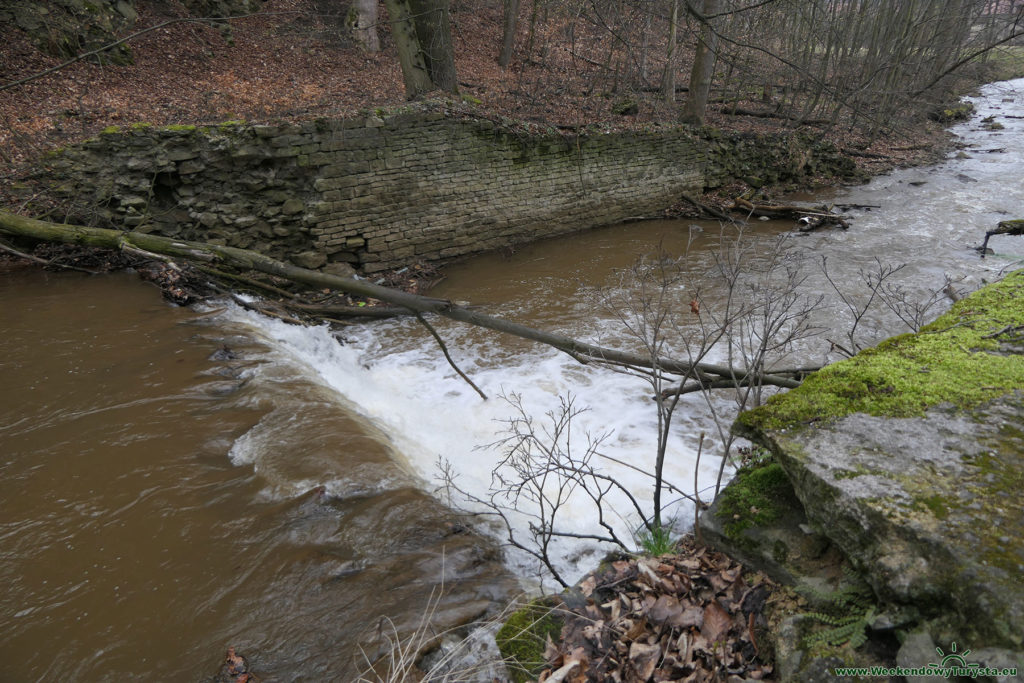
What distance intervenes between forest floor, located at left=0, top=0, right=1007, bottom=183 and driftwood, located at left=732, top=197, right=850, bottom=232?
2796 mm

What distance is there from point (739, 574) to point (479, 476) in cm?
290

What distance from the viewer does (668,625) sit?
2.06 metres

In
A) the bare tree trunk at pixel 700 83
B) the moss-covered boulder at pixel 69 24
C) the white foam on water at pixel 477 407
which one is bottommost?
the white foam on water at pixel 477 407

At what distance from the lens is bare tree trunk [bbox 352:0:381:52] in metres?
13.9

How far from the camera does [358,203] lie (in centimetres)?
888

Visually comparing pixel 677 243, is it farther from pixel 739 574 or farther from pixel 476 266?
pixel 739 574

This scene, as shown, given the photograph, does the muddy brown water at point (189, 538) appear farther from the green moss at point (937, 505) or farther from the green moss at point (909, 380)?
the green moss at point (937, 505)

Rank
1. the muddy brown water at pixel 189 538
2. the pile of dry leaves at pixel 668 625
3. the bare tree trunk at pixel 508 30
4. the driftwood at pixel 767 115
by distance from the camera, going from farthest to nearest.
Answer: the driftwood at pixel 767 115, the bare tree trunk at pixel 508 30, the muddy brown water at pixel 189 538, the pile of dry leaves at pixel 668 625

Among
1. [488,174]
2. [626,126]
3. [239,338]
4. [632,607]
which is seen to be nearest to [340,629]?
[632,607]

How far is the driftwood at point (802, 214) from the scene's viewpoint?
424 inches

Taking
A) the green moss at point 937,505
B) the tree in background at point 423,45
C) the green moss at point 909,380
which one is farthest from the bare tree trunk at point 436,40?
the green moss at point 937,505

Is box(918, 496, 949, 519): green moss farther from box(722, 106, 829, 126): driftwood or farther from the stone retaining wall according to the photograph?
box(722, 106, 829, 126): driftwood

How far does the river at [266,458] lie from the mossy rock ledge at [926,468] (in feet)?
5.14

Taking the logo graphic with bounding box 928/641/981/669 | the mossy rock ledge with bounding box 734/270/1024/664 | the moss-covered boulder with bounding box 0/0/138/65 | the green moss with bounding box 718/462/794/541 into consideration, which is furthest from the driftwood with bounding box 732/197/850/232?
the moss-covered boulder with bounding box 0/0/138/65
